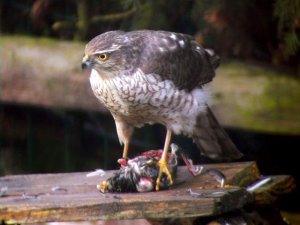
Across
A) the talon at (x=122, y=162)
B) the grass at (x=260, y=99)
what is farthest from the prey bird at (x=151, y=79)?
the grass at (x=260, y=99)

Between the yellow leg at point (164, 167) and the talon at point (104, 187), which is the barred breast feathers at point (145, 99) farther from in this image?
the talon at point (104, 187)

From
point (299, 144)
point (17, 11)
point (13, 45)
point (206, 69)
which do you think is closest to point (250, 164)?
point (206, 69)

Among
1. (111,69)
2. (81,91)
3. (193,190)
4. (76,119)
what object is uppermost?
(111,69)

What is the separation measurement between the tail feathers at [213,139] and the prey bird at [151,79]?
16 centimetres

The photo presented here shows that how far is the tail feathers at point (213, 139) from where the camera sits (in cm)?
528

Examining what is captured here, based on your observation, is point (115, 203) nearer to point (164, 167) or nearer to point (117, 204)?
point (117, 204)

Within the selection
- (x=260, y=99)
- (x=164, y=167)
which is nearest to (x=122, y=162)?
(x=164, y=167)

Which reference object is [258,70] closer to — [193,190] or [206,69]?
[206,69]

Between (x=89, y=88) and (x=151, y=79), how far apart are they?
1.92 metres

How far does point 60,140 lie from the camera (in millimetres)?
7602

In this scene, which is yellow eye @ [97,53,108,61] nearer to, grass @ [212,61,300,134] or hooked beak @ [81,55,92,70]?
hooked beak @ [81,55,92,70]

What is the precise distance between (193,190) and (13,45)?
10.4 ft

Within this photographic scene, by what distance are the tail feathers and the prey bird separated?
158mm

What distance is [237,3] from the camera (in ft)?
20.1
